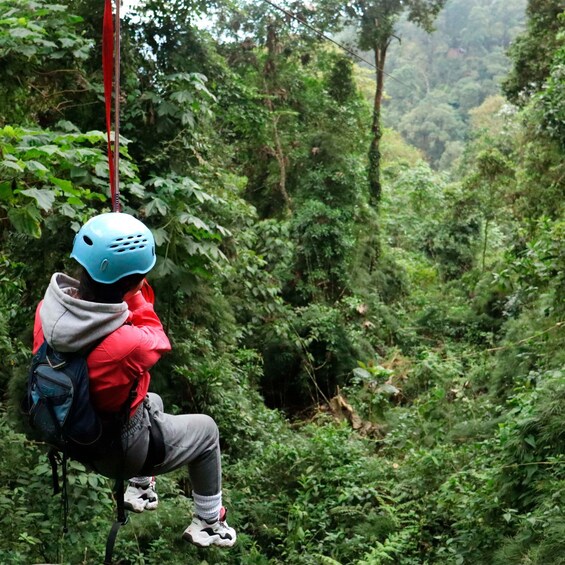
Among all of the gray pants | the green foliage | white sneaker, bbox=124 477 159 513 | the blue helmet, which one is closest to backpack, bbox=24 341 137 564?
the gray pants

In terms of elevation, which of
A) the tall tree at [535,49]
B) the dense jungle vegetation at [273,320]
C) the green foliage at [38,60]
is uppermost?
the tall tree at [535,49]

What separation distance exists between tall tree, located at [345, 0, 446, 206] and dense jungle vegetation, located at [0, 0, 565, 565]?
278 centimetres

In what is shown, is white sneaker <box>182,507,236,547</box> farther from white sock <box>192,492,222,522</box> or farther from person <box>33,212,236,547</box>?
person <box>33,212,236,547</box>

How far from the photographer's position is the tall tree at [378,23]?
57.3ft

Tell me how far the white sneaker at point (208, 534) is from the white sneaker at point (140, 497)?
276 mm

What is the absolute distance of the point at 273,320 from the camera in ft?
35.3

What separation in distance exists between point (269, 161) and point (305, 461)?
9.56 meters

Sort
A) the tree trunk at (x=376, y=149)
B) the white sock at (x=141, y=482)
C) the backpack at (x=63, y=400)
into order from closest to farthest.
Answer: the backpack at (x=63, y=400), the white sock at (x=141, y=482), the tree trunk at (x=376, y=149)

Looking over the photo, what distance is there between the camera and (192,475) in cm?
356

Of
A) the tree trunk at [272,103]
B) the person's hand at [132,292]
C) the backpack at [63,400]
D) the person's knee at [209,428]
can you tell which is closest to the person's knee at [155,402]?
→ the person's knee at [209,428]

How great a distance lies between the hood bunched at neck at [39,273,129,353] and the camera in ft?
9.05

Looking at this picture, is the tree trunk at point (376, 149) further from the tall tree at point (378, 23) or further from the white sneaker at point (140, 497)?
the white sneaker at point (140, 497)

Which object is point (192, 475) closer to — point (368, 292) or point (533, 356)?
point (533, 356)

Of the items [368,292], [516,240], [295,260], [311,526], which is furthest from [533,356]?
[368,292]
